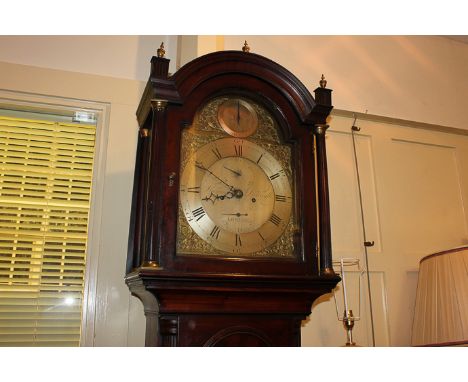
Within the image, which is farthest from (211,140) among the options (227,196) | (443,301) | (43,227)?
(443,301)

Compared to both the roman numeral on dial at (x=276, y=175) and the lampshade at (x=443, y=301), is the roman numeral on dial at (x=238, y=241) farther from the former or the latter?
the lampshade at (x=443, y=301)

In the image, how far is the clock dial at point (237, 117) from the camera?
107 centimetres

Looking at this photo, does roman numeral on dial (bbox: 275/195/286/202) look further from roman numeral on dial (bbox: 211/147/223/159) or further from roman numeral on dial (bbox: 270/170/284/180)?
roman numeral on dial (bbox: 211/147/223/159)

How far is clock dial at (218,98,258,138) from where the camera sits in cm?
107

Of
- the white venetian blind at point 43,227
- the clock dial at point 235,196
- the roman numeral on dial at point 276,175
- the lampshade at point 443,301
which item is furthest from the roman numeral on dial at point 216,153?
the lampshade at point 443,301

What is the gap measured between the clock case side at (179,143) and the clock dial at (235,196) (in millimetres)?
36

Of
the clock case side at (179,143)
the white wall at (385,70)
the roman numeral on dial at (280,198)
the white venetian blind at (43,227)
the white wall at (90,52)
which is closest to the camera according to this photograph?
the clock case side at (179,143)

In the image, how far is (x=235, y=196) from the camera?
102cm

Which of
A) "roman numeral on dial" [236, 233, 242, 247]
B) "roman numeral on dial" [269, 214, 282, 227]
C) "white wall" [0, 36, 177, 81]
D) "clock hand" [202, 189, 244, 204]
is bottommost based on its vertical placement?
"roman numeral on dial" [236, 233, 242, 247]

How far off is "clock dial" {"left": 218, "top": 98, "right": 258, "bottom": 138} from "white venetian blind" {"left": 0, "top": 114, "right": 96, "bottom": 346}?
1.76ft

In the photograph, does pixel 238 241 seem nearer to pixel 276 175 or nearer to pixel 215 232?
pixel 215 232

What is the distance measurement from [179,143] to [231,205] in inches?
7.3

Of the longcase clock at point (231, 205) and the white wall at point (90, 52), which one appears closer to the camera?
the longcase clock at point (231, 205)

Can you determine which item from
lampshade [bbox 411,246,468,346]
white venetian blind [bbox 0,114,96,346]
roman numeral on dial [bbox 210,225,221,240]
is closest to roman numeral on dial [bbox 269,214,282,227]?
roman numeral on dial [bbox 210,225,221,240]
